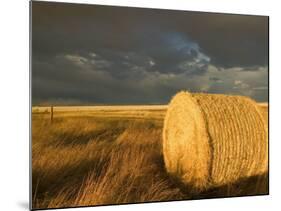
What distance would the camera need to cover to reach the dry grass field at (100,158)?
4855 millimetres

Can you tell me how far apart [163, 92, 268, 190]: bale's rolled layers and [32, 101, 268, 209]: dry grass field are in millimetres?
121

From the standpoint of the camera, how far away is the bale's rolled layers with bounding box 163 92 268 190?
16.9 ft

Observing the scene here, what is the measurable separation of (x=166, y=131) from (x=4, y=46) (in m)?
1.80

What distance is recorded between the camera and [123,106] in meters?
5.11

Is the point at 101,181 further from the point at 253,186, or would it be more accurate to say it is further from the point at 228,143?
the point at 253,186

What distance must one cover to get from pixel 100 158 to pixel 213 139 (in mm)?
1101

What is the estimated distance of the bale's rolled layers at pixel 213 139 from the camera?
16.9 ft

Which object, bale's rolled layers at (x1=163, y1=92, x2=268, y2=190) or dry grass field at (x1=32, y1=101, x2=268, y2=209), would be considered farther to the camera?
bale's rolled layers at (x1=163, y1=92, x2=268, y2=190)

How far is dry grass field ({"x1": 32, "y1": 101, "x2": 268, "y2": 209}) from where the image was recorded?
4855 mm

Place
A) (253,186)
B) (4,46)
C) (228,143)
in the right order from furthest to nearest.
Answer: (253,186) → (228,143) → (4,46)

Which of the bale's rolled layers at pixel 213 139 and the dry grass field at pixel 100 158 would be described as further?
the bale's rolled layers at pixel 213 139

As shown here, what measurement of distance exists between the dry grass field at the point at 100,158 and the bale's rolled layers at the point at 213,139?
0.40ft

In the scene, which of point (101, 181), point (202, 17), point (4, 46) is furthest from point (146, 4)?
point (101, 181)

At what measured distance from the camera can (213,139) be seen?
511 cm
